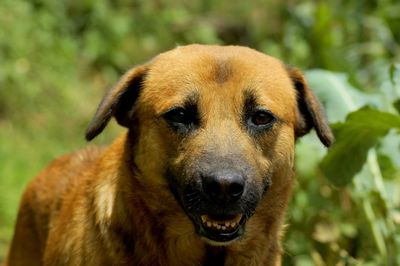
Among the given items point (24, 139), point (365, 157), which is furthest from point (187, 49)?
point (24, 139)

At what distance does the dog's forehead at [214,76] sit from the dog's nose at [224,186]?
488 mm

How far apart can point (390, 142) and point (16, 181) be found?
136 inches

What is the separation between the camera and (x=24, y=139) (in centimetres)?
890

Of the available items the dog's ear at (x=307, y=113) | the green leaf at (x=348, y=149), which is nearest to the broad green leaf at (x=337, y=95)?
the green leaf at (x=348, y=149)

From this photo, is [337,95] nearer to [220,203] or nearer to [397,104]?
[397,104]

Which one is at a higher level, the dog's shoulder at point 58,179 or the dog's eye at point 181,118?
the dog's eye at point 181,118

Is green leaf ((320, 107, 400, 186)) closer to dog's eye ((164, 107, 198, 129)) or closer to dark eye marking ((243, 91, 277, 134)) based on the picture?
dark eye marking ((243, 91, 277, 134))

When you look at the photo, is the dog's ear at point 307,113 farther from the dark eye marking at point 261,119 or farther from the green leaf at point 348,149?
the green leaf at point 348,149

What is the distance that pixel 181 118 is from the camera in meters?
4.23

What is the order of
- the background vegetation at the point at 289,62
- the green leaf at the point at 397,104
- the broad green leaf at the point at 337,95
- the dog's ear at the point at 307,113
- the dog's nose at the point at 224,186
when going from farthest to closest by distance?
the broad green leaf at the point at 337,95
the background vegetation at the point at 289,62
the green leaf at the point at 397,104
the dog's ear at the point at 307,113
the dog's nose at the point at 224,186

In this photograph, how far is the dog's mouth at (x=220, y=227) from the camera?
4.11 meters

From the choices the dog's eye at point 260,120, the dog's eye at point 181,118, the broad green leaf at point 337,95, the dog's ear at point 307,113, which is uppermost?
the dog's eye at point 181,118

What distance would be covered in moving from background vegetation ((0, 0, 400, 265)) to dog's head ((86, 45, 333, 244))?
985 mm

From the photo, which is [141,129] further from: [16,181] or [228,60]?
[16,181]
